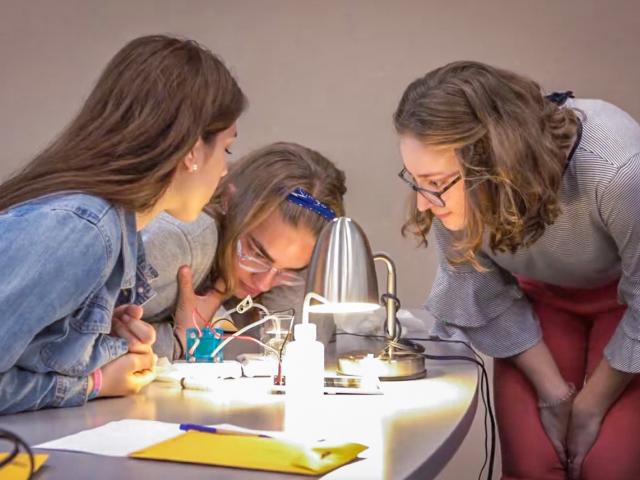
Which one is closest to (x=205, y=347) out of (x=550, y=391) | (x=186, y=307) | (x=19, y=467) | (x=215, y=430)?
(x=186, y=307)

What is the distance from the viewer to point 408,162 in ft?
6.48

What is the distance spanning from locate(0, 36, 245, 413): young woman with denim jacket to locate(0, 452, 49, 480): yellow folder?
13.2 inches

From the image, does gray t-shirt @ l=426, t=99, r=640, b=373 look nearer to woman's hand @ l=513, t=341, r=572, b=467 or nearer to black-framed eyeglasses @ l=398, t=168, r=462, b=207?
woman's hand @ l=513, t=341, r=572, b=467

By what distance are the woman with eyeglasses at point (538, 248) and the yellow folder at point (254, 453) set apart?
90 centimetres

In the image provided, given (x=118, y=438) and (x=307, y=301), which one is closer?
→ (x=118, y=438)

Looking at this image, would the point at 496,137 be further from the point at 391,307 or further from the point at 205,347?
the point at 205,347

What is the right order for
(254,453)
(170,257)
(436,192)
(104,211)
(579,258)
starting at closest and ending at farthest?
1. (254,453)
2. (104,211)
3. (436,192)
4. (579,258)
5. (170,257)

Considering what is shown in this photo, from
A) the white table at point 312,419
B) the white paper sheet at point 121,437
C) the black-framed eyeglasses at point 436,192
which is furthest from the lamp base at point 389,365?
the white paper sheet at point 121,437

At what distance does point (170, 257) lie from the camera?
7.30ft

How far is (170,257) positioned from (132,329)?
0.50 m

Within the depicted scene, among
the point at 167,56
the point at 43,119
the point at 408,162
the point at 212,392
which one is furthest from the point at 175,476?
the point at 43,119

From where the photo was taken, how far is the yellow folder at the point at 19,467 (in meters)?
0.99

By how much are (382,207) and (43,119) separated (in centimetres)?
166

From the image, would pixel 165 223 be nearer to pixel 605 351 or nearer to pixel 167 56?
pixel 167 56
